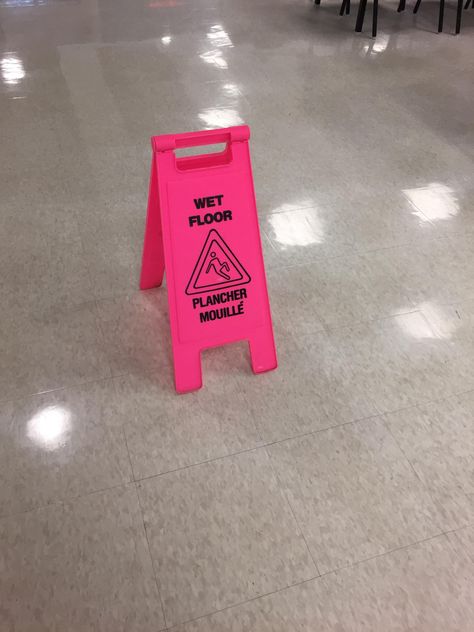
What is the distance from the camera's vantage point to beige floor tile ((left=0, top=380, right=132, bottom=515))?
1824 millimetres

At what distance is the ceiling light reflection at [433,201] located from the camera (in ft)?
10.3

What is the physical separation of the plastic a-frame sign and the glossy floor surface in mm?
171

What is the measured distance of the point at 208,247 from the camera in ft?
6.45

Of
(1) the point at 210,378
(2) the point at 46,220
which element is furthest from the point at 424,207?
Result: (2) the point at 46,220

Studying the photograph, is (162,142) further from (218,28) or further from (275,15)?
(275,15)

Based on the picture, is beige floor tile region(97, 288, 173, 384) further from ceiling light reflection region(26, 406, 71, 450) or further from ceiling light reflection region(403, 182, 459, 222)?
ceiling light reflection region(403, 182, 459, 222)

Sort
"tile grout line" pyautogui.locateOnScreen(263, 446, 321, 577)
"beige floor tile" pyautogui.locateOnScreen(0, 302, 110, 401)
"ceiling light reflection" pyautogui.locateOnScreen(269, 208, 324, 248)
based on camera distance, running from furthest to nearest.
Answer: "ceiling light reflection" pyautogui.locateOnScreen(269, 208, 324, 248)
"beige floor tile" pyautogui.locateOnScreen(0, 302, 110, 401)
"tile grout line" pyautogui.locateOnScreen(263, 446, 321, 577)

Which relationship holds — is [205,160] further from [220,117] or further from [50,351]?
[220,117]

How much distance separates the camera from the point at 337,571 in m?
1.68

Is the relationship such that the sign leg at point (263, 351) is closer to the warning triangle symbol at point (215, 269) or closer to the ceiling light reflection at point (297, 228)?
the warning triangle symbol at point (215, 269)

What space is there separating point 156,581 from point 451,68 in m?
5.04

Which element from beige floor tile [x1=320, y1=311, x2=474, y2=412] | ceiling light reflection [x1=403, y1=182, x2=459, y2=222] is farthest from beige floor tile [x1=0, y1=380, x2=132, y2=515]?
ceiling light reflection [x1=403, y1=182, x2=459, y2=222]

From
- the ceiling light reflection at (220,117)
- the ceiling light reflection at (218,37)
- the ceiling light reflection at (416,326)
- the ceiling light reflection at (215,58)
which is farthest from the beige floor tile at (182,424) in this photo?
the ceiling light reflection at (218,37)

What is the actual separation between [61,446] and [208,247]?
3.15 ft
